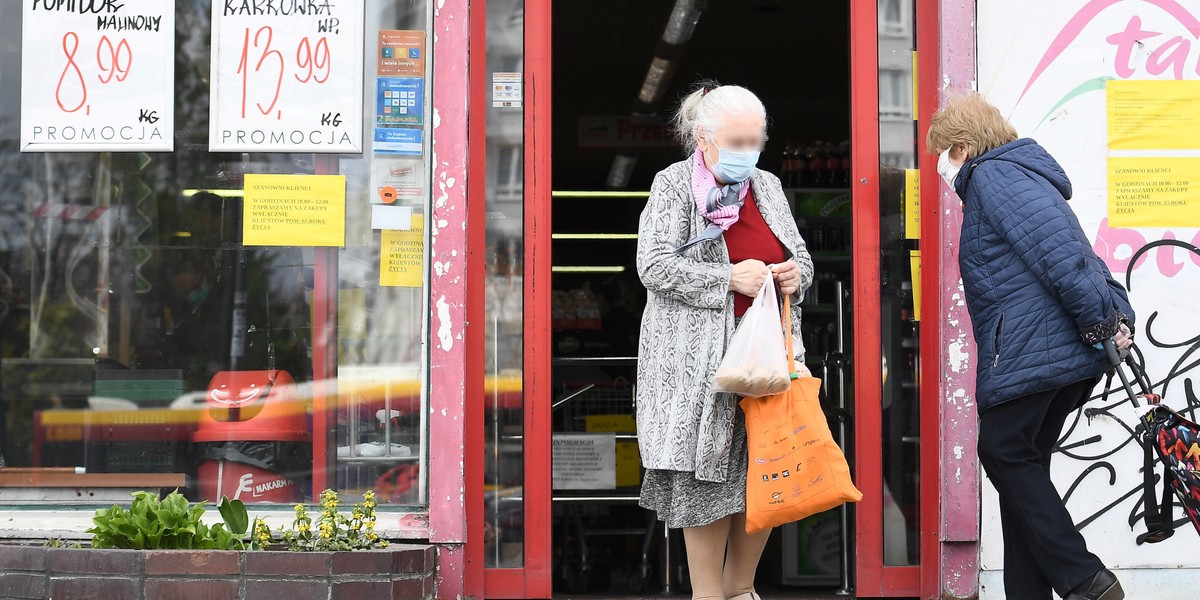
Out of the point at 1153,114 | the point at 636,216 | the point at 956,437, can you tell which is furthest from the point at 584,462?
the point at 636,216

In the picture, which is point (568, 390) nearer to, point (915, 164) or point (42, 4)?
point (915, 164)

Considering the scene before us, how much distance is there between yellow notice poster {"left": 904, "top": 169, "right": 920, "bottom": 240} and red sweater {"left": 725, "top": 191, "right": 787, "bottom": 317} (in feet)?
2.85

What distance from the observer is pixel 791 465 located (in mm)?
3680

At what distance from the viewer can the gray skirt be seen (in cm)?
384

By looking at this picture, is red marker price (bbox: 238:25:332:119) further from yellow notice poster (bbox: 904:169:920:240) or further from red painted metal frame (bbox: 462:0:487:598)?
yellow notice poster (bbox: 904:169:920:240)

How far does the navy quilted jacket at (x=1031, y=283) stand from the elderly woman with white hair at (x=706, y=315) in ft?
1.90

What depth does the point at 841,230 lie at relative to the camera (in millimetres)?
6418

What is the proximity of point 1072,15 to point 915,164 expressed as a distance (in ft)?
2.62

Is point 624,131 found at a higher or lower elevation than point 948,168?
higher

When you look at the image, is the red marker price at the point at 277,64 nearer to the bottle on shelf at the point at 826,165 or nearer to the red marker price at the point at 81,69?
the red marker price at the point at 81,69

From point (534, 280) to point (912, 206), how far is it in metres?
1.45

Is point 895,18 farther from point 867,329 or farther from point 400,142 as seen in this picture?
point 400,142

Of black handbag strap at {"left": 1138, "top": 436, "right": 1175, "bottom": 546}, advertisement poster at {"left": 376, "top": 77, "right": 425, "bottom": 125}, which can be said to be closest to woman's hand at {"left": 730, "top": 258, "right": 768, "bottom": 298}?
black handbag strap at {"left": 1138, "top": 436, "right": 1175, "bottom": 546}

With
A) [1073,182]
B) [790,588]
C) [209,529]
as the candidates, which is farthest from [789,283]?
Answer: [790,588]
